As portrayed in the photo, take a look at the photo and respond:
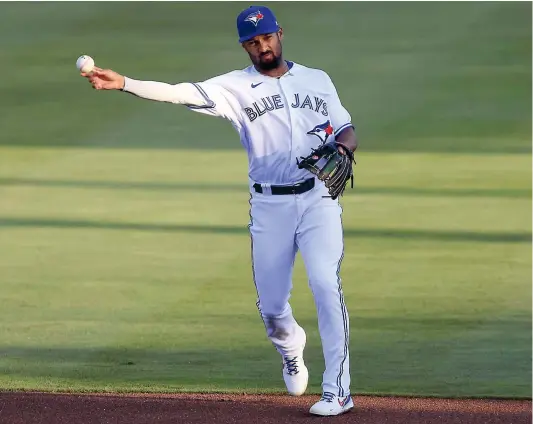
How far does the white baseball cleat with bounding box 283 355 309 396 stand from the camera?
21.3 feet

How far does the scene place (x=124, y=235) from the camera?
10.5 m

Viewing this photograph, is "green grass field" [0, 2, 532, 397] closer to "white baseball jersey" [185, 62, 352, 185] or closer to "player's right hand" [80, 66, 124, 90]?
"white baseball jersey" [185, 62, 352, 185]

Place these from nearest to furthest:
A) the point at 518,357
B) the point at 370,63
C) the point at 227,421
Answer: the point at 227,421 < the point at 518,357 < the point at 370,63

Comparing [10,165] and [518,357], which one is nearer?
[518,357]

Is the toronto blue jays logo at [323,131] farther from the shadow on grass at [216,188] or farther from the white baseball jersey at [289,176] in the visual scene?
the shadow on grass at [216,188]

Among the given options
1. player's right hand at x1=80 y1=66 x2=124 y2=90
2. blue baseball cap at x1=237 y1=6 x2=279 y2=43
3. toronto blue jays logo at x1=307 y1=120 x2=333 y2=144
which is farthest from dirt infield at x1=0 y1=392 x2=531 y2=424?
blue baseball cap at x1=237 y1=6 x2=279 y2=43

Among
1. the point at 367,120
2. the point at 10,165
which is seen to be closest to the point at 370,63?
the point at 367,120

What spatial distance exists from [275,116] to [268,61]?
272 mm

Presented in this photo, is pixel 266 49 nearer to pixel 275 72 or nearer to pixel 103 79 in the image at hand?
pixel 275 72

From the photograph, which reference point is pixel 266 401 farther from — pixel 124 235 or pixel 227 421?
pixel 124 235

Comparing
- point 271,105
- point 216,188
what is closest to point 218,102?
point 271,105

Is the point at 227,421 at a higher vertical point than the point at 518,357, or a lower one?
higher

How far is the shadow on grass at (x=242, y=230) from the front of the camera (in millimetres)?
10516

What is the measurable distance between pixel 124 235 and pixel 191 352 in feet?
10.4
